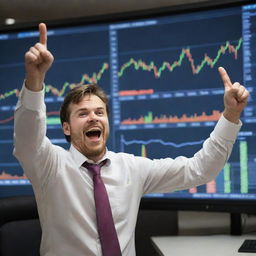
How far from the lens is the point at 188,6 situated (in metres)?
1.92

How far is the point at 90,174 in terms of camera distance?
5.11ft

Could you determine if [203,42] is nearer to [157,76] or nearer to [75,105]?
[157,76]

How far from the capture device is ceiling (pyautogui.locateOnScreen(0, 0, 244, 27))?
2.33 metres

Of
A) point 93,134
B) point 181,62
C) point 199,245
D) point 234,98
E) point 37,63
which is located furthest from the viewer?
point 181,62

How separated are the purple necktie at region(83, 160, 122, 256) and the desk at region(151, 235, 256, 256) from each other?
0.23 meters

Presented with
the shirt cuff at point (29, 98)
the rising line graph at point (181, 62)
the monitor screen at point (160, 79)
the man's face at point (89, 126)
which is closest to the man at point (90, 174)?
the man's face at point (89, 126)

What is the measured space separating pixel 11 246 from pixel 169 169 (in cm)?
72

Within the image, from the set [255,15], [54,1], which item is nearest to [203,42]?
[255,15]

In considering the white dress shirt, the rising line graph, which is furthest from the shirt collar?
the rising line graph

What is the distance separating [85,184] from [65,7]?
122 centimetres

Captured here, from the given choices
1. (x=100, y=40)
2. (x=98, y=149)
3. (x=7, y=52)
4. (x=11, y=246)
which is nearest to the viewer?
(x=98, y=149)

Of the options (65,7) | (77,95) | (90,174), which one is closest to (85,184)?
(90,174)

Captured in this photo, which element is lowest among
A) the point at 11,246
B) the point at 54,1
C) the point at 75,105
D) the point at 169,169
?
the point at 11,246

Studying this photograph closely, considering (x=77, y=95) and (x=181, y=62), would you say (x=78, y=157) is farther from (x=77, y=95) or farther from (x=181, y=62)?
(x=181, y=62)
